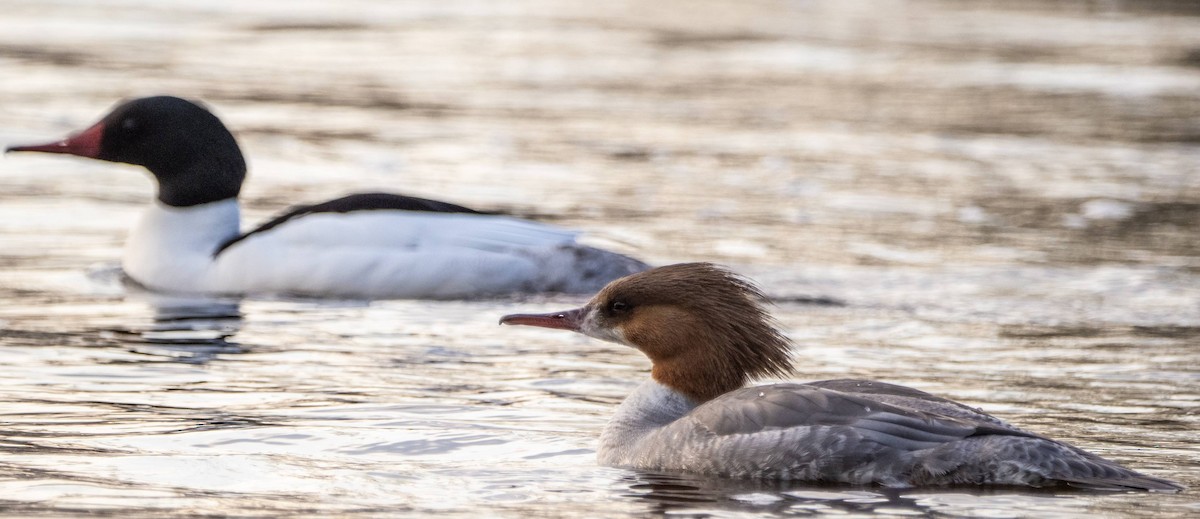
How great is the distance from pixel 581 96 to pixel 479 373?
10070 mm

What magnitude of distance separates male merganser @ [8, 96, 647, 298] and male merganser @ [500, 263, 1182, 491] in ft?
10.7

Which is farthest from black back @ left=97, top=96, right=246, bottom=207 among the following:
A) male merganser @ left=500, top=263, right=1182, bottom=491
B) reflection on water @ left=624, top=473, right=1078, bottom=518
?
reflection on water @ left=624, top=473, right=1078, bottom=518

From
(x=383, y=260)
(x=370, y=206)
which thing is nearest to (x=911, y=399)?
(x=383, y=260)

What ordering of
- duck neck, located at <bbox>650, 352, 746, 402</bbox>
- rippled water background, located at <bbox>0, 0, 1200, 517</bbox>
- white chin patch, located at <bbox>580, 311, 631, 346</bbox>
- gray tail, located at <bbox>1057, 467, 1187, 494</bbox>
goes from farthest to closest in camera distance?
1. white chin patch, located at <bbox>580, 311, 631, 346</bbox>
2. duck neck, located at <bbox>650, 352, 746, 402</bbox>
3. rippled water background, located at <bbox>0, 0, 1200, 517</bbox>
4. gray tail, located at <bbox>1057, 467, 1187, 494</bbox>

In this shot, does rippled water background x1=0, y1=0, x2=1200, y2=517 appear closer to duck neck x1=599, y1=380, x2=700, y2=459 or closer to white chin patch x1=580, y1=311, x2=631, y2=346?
duck neck x1=599, y1=380, x2=700, y2=459

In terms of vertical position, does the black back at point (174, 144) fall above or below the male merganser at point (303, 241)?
above

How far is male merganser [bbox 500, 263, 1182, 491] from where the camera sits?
6.07m

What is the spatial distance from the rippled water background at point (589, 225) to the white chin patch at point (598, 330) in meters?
0.40

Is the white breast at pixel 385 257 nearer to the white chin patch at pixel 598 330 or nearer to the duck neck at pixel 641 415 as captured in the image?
the white chin patch at pixel 598 330

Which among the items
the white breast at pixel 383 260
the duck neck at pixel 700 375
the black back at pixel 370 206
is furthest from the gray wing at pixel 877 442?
the black back at pixel 370 206

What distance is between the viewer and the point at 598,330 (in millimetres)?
7020

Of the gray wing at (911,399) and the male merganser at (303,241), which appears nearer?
the gray wing at (911,399)

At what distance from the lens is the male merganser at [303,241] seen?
10.2m

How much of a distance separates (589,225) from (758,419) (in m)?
6.09
